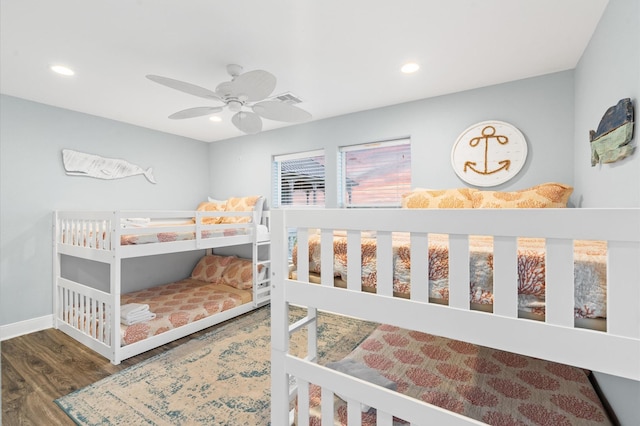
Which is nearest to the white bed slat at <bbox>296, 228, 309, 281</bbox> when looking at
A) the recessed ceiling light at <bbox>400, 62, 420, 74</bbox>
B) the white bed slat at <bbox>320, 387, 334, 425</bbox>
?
the white bed slat at <bbox>320, 387, 334, 425</bbox>

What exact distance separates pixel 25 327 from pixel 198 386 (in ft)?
7.22

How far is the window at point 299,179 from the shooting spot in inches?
147

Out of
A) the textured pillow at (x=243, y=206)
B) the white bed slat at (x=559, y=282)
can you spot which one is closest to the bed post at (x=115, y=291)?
the textured pillow at (x=243, y=206)

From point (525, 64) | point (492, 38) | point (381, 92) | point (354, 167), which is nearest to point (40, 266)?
point (354, 167)

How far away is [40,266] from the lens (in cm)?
288

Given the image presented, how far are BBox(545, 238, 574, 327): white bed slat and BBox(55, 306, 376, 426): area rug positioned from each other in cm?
148

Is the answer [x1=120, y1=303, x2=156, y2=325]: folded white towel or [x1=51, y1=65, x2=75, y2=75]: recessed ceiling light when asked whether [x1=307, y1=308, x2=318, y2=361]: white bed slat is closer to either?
[x1=120, y1=303, x2=156, y2=325]: folded white towel

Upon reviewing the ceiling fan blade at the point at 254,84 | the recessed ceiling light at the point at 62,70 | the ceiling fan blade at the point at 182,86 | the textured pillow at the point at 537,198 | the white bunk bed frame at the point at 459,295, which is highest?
the recessed ceiling light at the point at 62,70

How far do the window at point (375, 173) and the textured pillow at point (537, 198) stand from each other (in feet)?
3.12

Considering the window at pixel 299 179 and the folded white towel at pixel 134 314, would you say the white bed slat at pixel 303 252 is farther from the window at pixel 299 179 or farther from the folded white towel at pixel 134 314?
the window at pixel 299 179

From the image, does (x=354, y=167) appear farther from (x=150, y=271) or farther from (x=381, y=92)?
(x=150, y=271)

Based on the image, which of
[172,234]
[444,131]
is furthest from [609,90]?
[172,234]

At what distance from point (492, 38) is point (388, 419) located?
7.47 feet

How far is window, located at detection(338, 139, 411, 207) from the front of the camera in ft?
10.5
